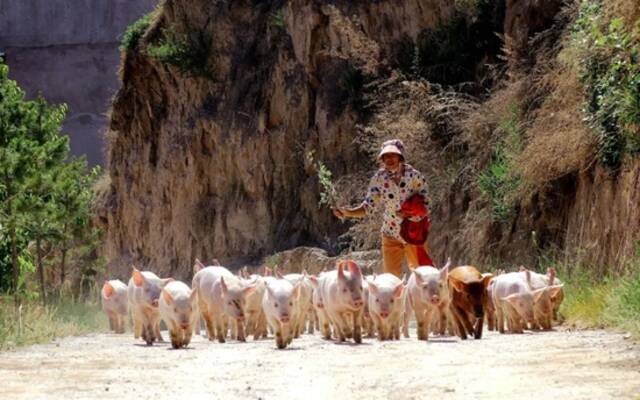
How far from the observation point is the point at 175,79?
114 feet

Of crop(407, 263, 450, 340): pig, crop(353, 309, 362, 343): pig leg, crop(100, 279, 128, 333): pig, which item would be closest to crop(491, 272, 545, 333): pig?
crop(407, 263, 450, 340): pig

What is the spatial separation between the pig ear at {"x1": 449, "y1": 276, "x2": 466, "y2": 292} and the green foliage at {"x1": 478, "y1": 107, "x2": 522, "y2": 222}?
5.01 m

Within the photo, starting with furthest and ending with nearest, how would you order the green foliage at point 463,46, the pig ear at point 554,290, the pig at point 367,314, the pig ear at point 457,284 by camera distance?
the green foliage at point 463,46 < the pig ear at point 554,290 < the pig ear at point 457,284 < the pig at point 367,314

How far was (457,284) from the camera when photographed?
625 inches

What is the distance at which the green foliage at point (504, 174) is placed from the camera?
2100cm

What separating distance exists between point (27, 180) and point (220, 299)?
27.5 feet

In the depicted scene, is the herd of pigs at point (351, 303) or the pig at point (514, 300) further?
the pig at point (514, 300)

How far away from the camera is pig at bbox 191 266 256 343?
52.1 feet

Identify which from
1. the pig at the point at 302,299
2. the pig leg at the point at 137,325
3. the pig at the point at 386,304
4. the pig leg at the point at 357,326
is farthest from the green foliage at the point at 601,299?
the pig leg at the point at 137,325

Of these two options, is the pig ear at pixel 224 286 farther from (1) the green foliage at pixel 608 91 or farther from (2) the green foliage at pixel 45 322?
(1) the green foliage at pixel 608 91

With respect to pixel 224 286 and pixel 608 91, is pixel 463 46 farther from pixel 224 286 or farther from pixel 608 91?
pixel 224 286

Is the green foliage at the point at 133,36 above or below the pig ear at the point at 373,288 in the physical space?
above

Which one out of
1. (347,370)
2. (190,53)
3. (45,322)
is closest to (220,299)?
(45,322)

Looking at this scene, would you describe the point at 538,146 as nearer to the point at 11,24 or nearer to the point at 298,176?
the point at 298,176
